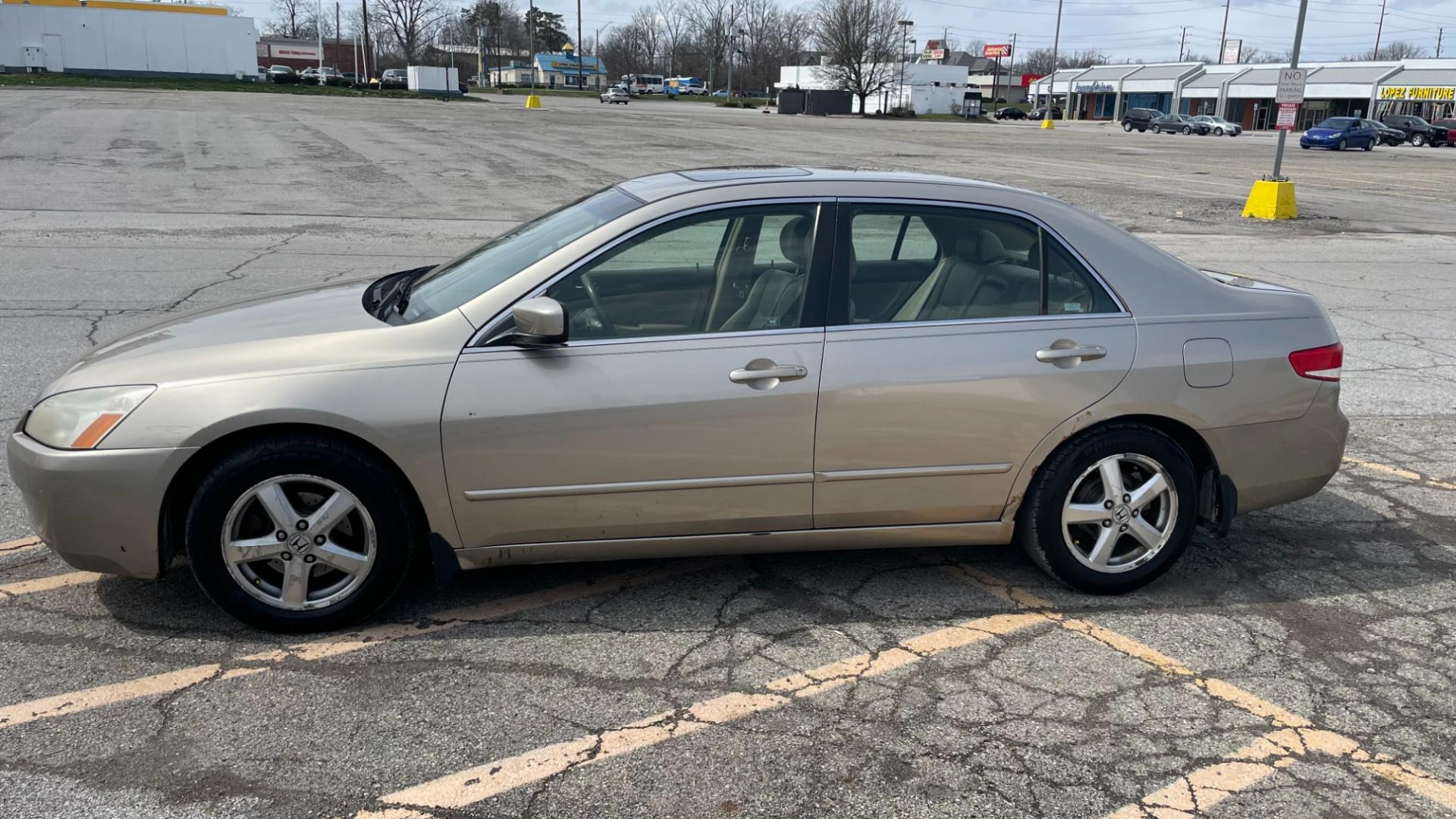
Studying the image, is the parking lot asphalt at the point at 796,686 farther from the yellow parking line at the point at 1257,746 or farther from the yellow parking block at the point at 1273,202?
the yellow parking block at the point at 1273,202

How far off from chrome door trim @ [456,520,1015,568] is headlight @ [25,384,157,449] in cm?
112

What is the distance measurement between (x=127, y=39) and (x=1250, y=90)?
82.0m

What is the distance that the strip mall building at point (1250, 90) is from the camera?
2758 inches

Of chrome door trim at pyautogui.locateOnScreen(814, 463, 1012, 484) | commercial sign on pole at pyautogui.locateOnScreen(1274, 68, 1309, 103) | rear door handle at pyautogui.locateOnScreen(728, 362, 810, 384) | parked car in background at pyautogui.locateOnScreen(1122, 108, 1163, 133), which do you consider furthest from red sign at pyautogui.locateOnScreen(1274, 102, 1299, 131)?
parked car in background at pyautogui.locateOnScreen(1122, 108, 1163, 133)

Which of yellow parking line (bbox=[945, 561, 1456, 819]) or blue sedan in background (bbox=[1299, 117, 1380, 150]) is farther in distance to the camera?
blue sedan in background (bbox=[1299, 117, 1380, 150])

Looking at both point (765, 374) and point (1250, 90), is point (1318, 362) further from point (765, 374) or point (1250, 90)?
Result: point (1250, 90)

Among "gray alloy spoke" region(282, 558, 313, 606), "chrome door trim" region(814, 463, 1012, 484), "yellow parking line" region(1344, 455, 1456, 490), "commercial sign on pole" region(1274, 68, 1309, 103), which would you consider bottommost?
"yellow parking line" region(1344, 455, 1456, 490)

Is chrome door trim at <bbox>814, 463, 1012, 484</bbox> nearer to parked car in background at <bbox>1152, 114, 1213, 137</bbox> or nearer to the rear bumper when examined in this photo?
the rear bumper

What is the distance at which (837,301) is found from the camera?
3729 mm

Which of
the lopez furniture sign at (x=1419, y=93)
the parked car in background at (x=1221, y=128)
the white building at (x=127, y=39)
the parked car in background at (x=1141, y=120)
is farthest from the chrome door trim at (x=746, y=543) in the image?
the white building at (x=127, y=39)

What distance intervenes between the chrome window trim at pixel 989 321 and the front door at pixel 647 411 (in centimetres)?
14

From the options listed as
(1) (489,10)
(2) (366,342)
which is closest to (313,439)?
(2) (366,342)

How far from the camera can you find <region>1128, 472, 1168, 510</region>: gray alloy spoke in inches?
154

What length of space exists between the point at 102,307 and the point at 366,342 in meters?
6.47
